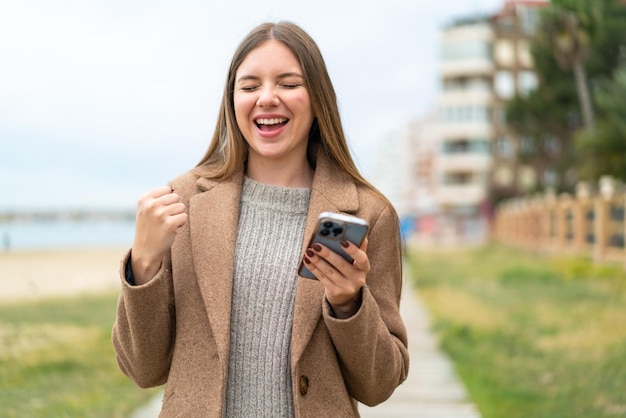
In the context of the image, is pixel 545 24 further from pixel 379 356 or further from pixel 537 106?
pixel 379 356

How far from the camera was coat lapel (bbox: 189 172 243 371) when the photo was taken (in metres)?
2.15

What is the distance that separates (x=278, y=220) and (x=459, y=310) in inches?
375

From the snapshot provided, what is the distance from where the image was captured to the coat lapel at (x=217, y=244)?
2.15 m

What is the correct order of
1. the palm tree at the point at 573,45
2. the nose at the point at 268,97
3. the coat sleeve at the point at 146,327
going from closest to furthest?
the coat sleeve at the point at 146,327 < the nose at the point at 268,97 < the palm tree at the point at 573,45

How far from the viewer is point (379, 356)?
2.22 metres

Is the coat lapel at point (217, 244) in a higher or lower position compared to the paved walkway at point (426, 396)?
higher

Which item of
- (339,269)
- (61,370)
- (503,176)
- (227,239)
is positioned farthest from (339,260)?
(503,176)

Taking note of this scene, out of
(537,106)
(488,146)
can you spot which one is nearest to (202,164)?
(537,106)

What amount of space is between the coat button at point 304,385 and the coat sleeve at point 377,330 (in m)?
0.11

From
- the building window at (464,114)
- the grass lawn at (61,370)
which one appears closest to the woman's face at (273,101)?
the grass lawn at (61,370)

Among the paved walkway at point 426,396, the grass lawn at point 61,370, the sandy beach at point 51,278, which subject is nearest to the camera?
the paved walkway at point 426,396

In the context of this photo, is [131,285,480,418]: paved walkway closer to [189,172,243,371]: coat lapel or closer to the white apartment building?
[189,172,243,371]: coat lapel

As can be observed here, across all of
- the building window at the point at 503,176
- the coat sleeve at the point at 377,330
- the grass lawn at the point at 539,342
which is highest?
the coat sleeve at the point at 377,330

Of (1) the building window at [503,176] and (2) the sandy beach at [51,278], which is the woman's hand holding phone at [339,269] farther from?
(1) the building window at [503,176]
